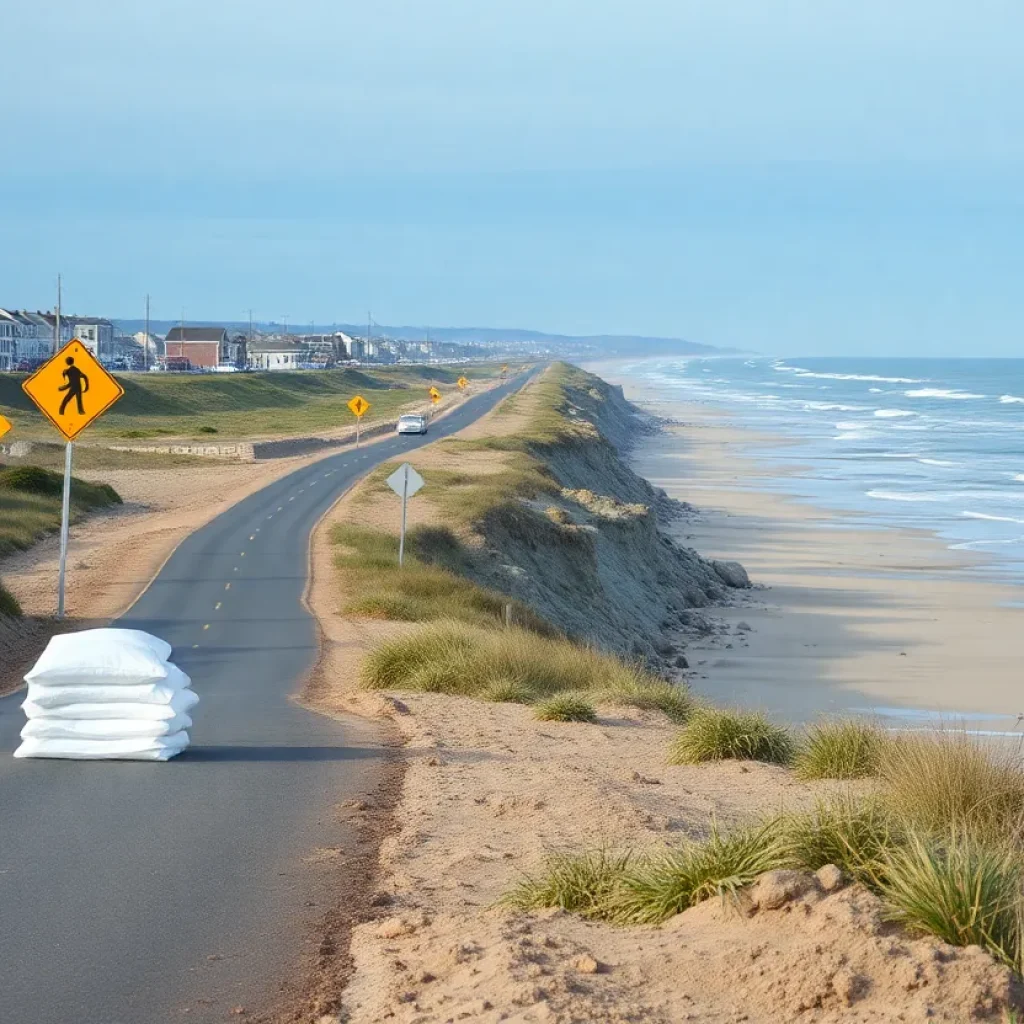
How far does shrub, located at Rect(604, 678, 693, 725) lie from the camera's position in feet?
58.1

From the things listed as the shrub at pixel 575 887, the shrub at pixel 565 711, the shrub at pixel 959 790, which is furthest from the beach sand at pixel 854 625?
the shrub at pixel 575 887

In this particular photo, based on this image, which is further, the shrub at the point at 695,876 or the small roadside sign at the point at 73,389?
the small roadside sign at the point at 73,389

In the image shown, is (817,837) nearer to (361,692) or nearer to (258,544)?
(361,692)

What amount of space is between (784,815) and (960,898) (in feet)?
4.54

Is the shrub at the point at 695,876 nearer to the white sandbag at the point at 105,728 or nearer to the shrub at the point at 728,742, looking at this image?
the shrub at the point at 728,742

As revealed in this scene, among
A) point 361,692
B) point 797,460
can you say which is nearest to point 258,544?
point 361,692

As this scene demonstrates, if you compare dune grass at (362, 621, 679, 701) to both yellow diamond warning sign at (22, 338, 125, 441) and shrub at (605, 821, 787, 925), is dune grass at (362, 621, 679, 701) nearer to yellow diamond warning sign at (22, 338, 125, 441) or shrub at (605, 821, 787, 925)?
yellow diamond warning sign at (22, 338, 125, 441)

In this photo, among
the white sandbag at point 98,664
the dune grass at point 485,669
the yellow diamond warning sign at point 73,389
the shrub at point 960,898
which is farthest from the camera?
the yellow diamond warning sign at point 73,389

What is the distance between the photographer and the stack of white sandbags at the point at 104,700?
12445 millimetres

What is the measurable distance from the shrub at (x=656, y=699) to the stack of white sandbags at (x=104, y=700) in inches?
250

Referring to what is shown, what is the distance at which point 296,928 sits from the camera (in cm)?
826

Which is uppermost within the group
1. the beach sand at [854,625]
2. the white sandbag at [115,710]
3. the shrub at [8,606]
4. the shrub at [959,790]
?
the shrub at [959,790]

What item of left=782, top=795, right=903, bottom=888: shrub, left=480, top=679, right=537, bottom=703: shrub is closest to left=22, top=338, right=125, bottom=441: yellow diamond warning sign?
left=480, top=679, right=537, bottom=703: shrub

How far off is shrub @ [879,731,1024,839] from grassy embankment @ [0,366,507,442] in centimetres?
6952
